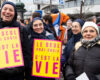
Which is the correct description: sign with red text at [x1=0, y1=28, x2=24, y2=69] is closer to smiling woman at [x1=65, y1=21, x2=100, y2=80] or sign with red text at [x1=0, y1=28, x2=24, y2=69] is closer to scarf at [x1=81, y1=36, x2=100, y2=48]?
smiling woman at [x1=65, y1=21, x2=100, y2=80]

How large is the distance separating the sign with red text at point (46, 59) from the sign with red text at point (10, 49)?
0.44m

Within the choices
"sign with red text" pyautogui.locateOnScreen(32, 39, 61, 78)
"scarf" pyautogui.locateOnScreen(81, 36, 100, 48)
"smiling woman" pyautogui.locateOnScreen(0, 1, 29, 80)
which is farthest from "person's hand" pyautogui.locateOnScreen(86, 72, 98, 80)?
"smiling woman" pyautogui.locateOnScreen(0, 1, 29, 80)

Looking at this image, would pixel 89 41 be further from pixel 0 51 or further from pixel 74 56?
pixel 0 51

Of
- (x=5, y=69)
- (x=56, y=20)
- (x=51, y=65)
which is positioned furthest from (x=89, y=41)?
(x=56, y=20)

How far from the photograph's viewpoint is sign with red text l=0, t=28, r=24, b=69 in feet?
7.02

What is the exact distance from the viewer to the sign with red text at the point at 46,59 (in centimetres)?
260

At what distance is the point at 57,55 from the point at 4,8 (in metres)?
1.10

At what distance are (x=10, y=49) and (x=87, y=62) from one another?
1.10 m

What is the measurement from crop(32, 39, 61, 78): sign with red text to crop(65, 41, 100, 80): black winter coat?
252mm

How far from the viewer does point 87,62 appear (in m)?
2.34

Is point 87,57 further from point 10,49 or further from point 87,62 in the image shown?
point 10,49

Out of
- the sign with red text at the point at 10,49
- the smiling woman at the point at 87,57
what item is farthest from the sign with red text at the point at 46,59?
the sign with red text at the point at 10,49

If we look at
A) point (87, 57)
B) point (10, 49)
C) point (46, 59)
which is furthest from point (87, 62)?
point (10, 49)

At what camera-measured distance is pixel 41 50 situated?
8.69 feet
